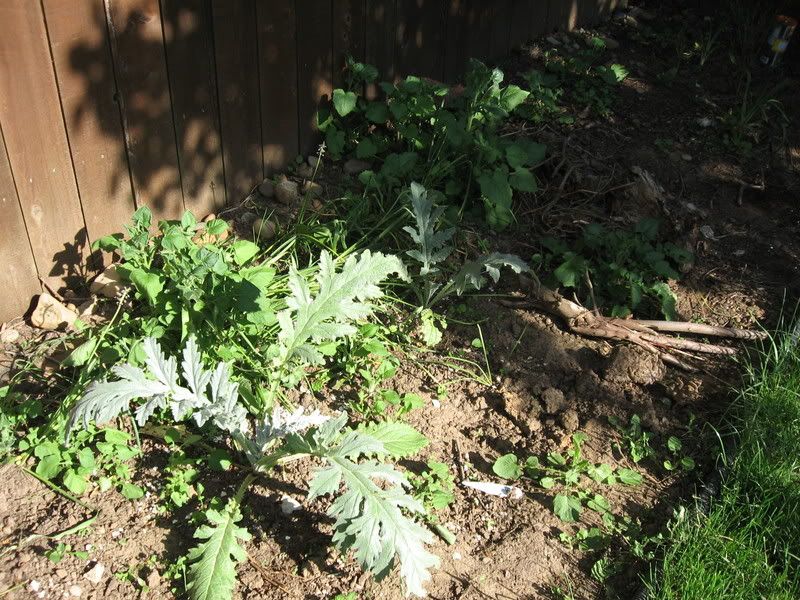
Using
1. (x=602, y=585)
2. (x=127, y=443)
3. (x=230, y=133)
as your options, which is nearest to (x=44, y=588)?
(x=127, y=443)

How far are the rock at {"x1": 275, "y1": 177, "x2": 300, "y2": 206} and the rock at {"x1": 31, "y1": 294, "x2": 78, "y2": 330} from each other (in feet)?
3.94

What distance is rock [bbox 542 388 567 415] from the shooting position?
291cm

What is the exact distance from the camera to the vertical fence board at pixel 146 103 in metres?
2.83

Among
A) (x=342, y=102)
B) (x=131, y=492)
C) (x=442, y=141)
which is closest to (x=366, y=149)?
(x=342, y=102)

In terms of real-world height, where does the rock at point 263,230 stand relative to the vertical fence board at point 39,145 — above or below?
below

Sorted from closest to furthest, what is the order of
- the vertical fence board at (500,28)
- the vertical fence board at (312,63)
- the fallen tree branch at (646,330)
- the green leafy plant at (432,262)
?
the green leafy plant at (432,262) < the fallen tree branch at (646,330) < the vertical fence board at (312,63) < the vertical fence board at (500,28)

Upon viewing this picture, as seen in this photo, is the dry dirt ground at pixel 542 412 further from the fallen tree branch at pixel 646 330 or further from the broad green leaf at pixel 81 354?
the broad green leaf at pixel 81 354

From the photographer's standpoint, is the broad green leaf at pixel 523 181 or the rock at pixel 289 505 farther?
the broad green leaf at pixel 523 181

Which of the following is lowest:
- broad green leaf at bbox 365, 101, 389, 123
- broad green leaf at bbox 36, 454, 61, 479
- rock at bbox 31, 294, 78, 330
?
broad green leaf at bbox 36, 454, 61, 479

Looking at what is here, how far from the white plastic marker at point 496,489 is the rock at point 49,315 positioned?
1.65 meters

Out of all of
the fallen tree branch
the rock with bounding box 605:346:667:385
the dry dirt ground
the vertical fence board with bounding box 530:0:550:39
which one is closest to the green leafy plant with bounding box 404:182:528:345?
the dry dirt ground

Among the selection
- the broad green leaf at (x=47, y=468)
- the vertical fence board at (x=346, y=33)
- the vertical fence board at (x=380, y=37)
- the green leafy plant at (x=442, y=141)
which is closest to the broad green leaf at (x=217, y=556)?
the broad green leaf at (x=47, y=468)

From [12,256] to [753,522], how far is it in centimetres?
278

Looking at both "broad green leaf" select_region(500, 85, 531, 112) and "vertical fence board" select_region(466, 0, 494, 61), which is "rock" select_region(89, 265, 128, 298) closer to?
"broad green leaf" select_region(500, 85, 531, 112)
